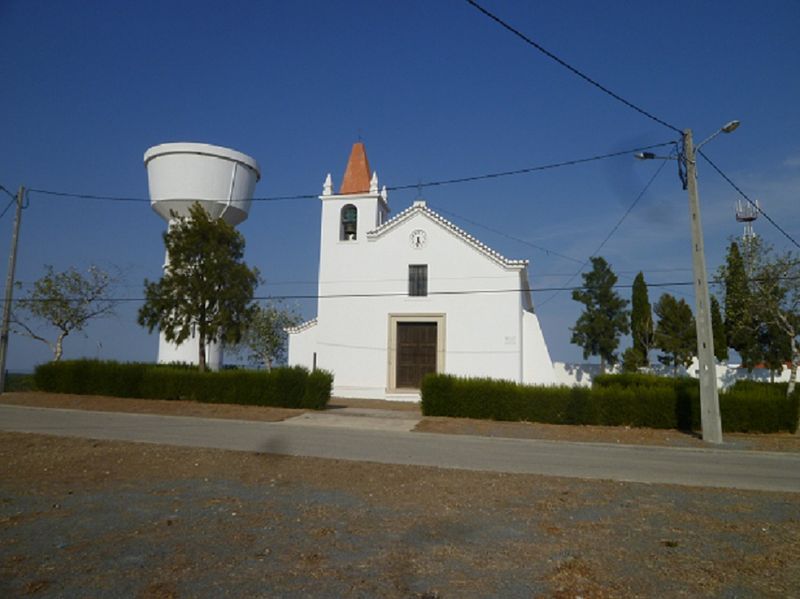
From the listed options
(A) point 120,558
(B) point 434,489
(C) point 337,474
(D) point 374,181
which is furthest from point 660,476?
(D) point 374,181

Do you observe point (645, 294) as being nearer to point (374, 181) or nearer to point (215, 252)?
point (374, 181)

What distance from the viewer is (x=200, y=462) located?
31.5 feet

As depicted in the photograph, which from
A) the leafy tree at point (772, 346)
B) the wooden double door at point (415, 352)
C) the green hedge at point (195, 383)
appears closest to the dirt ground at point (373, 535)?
the green hedge at point (195, 383)

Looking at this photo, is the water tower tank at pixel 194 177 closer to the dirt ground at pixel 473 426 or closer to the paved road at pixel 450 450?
the dirt ground at pixel 473 426

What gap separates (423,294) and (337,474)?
17752mm

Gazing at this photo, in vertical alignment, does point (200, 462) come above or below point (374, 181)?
below

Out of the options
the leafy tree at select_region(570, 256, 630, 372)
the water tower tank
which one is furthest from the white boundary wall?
the water tower tank

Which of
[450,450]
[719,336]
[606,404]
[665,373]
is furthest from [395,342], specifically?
[719,336]

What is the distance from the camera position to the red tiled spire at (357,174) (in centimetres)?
2822

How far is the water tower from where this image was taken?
93.6ft

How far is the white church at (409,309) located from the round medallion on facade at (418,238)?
0.15ft

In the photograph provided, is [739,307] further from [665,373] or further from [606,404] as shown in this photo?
[606,404]

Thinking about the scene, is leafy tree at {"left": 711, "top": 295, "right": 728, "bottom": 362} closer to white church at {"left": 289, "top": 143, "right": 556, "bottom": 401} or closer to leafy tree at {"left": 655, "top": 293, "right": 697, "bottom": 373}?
leafy tree at {"left": 655, "top": 293, "right": 697, "bottom": 373}

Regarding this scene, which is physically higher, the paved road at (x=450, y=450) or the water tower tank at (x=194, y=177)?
the water tower tank at (x=194, y=177)
